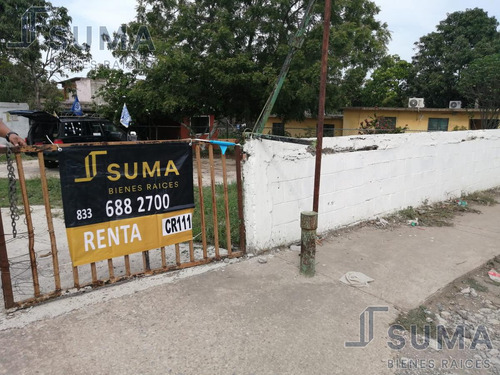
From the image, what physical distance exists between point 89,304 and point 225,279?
141cm

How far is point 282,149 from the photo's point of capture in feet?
15.6

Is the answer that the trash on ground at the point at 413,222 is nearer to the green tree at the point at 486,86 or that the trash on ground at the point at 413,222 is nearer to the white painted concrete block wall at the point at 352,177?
the white painted concrete block wall at the point at 352,177

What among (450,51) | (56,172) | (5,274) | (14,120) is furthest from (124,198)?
(450,51)

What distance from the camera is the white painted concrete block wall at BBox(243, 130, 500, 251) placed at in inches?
183

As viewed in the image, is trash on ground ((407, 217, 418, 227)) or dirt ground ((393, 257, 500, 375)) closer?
dirt ground ((393, 257, 500, 375))

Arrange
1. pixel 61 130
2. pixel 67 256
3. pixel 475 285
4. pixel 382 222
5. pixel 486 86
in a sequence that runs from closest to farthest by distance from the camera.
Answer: pixel 475 285 → pixel 67 256 → pixel 382 222 → pixel 61 130 → pixel 486 86

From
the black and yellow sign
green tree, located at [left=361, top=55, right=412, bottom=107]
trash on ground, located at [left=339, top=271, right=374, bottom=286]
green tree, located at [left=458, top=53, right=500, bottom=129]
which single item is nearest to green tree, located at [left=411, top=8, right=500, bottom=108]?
green tree, located at [left=361, top=55, right=412, bottom=107]

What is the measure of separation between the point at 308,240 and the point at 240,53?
41.6 ft

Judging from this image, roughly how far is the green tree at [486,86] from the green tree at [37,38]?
1038 inches

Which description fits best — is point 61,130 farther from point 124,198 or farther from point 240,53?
point 124,198

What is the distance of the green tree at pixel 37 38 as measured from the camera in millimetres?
22953

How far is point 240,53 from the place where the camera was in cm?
1505

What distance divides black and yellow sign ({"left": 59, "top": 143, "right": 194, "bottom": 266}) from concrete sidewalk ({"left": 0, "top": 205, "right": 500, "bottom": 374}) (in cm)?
52

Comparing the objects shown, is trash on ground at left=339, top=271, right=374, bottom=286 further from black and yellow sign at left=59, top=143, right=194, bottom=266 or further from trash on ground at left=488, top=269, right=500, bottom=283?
black and yellow sign at left=59, top=143, right=194, bottom=266
